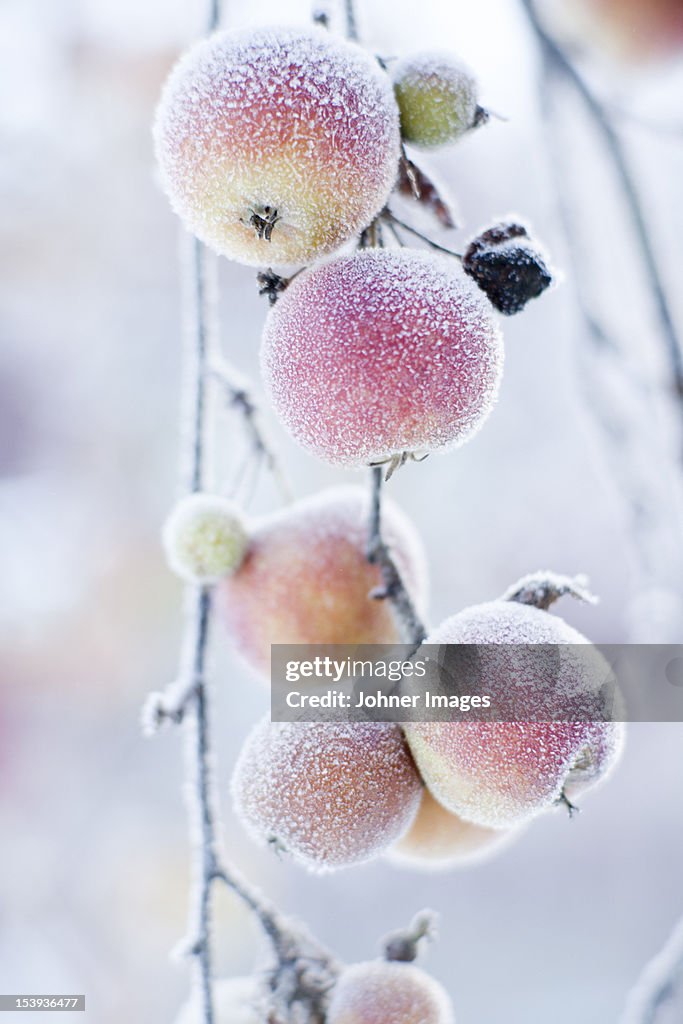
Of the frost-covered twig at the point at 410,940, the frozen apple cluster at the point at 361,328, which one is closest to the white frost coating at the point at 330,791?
the frozen apple cluster at the point at 361,328

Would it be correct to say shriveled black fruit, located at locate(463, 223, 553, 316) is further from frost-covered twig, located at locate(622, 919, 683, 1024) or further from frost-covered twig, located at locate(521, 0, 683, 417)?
frost-covered twig, located at locate(622, 919, 683, 1024)

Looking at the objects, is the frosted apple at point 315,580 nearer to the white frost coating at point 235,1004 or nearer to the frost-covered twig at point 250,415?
the frost-covered twig at point 250,415

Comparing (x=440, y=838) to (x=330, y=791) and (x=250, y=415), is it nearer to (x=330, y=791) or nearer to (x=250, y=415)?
(x=330, y=791)

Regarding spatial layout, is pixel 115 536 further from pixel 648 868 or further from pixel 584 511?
pixel 648 868

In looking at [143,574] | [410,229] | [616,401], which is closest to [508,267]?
[410,229]

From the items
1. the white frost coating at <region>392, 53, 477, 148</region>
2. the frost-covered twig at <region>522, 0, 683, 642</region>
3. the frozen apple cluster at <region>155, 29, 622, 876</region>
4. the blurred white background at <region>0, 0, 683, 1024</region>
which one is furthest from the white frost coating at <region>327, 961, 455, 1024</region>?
the blurred white background at <region>0, 0, 683, 1024</region>
